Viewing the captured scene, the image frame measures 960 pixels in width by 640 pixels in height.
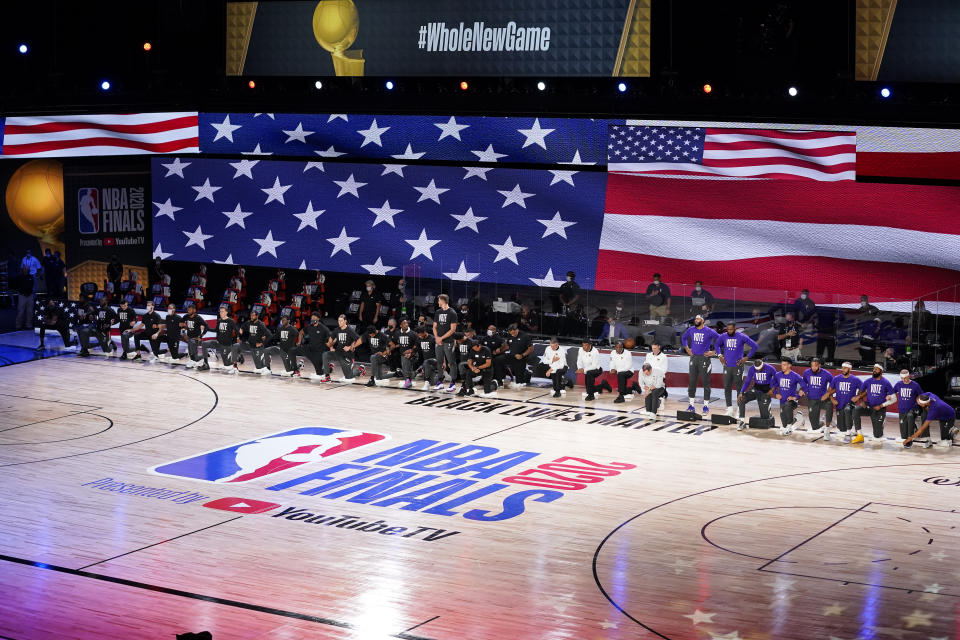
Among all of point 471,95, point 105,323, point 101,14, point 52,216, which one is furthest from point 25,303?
point 471,95

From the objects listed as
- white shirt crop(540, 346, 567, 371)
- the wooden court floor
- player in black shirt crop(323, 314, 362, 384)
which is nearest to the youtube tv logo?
the wooden court floor

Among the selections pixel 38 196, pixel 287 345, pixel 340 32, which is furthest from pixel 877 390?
pixel 38 196

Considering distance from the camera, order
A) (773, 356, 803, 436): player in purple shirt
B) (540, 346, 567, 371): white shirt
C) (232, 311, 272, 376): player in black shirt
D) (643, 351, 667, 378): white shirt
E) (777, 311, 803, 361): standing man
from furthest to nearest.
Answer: (232, 311, 272, 376): player in black shirt, (540, 346, 567, 371): white shirt, (643, 351, 667, 378): white shirt, (777, 311, 803, 361): standing man, (773, 356, 803, 436): player in purple shirt

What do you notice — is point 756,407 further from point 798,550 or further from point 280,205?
→ point 280,205

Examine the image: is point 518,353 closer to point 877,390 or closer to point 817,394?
point 817,394

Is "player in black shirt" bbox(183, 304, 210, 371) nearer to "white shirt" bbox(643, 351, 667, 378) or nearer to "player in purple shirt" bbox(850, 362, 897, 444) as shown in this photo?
"white shirt" bbox(643, 351, 667, 378)

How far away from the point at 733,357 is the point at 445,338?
6601mm

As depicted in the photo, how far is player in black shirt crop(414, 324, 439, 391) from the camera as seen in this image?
91.5ft

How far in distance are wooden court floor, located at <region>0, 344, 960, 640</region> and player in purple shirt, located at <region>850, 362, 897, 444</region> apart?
38cm

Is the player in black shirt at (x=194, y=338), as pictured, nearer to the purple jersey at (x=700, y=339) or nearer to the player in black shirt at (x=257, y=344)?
the player in black shirt at (x=257, y=344)

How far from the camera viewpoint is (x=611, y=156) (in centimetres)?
2756

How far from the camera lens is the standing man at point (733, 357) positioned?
82.4 feet

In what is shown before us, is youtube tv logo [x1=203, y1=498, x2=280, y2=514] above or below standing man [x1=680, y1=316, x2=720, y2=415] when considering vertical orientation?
below

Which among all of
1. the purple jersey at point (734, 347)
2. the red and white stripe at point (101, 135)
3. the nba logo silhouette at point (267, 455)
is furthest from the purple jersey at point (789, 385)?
the red and white stripe at point (101, 135)
